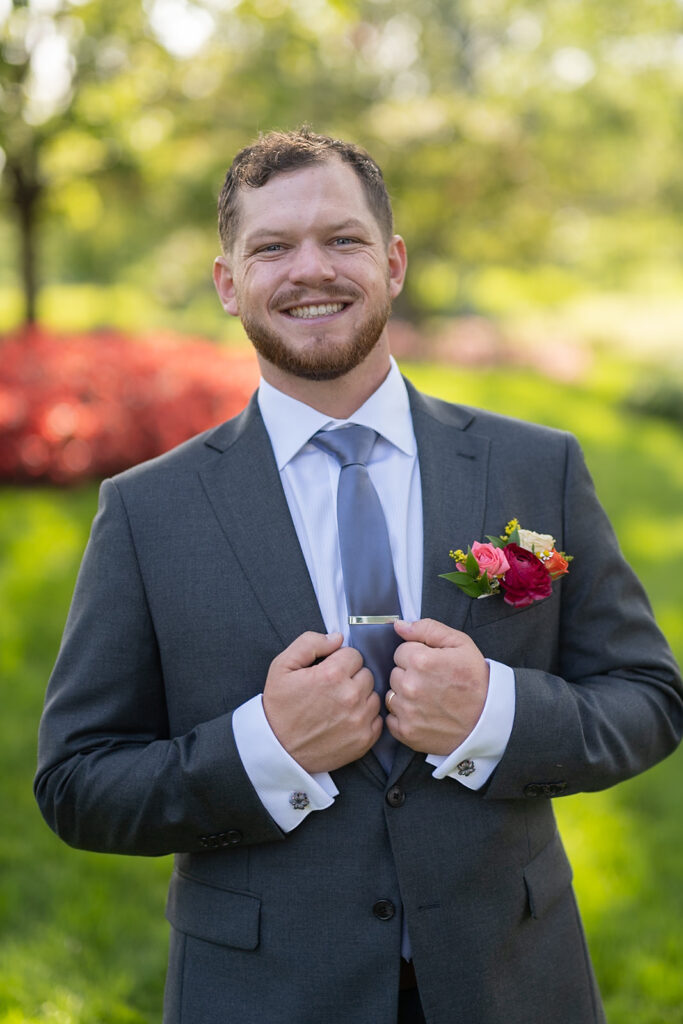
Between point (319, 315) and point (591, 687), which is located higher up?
point (319, 315)

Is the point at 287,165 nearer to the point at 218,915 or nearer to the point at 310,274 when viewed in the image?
the point at 310,274

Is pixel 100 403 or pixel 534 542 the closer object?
pixel 534 542

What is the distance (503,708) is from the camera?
2088mm

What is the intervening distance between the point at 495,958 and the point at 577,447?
1.19 metres

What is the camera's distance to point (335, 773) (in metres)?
2.14

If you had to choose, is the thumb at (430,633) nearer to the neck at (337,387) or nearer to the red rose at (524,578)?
the red rose at (524,578)

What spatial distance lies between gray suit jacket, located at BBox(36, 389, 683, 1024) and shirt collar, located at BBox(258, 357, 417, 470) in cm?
5

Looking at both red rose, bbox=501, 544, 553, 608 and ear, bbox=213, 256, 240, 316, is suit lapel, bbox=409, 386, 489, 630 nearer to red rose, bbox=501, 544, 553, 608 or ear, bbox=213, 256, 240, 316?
red rose, bbox=501, 544, 553, 608

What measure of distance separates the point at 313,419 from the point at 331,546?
0.31 meters

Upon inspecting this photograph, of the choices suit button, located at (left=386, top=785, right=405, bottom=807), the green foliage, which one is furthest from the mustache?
the green foliage

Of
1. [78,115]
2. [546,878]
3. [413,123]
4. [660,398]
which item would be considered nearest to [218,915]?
[546,878]

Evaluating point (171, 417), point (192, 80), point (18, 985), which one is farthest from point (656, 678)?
point (192, 80)

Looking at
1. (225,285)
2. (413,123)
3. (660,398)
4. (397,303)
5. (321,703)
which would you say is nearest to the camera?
(321,703)

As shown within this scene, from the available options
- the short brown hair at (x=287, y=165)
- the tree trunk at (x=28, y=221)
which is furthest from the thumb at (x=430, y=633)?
the tree trunk at (x=28, y=221)
